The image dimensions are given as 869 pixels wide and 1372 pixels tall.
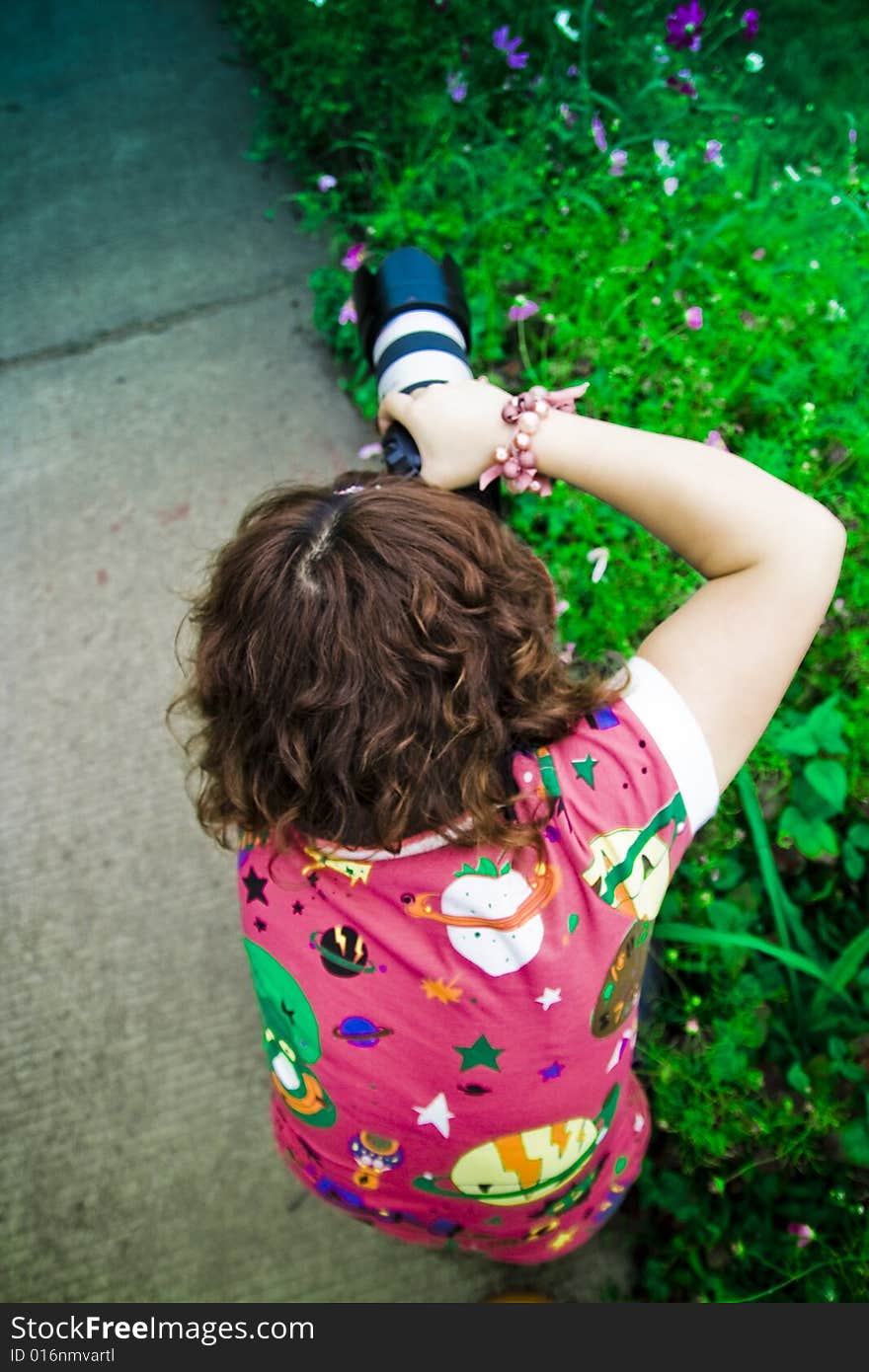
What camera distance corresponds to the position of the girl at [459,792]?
0.81m

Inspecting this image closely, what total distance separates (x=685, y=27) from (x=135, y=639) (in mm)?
1853

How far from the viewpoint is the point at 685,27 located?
2.11 meters

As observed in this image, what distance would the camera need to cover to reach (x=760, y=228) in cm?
193

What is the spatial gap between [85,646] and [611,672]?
1.22m

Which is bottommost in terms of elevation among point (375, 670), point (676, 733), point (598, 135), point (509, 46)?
point (676, 733)

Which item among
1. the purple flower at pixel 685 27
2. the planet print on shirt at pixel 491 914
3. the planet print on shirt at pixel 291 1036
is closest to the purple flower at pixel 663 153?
the purple flower at pixel 685 27

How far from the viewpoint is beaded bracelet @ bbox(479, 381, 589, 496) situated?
1091 mm

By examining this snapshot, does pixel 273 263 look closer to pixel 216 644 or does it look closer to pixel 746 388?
pixel 746 388

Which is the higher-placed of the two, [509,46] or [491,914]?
[509,46]

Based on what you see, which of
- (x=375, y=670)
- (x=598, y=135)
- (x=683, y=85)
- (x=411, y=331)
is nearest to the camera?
(x=375, y=670)

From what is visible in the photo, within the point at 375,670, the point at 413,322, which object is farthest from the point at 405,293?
the point at 375,670

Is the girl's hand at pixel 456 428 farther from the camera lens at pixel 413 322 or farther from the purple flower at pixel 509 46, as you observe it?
the purple flower at pixel 509 46

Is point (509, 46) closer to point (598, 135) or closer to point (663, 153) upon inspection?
point (598, 135)

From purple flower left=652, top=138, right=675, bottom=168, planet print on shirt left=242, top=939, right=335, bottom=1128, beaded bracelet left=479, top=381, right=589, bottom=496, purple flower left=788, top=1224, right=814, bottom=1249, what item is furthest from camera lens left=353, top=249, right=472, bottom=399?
purple flower left=788, top=1224, right=814, bottom=1249
